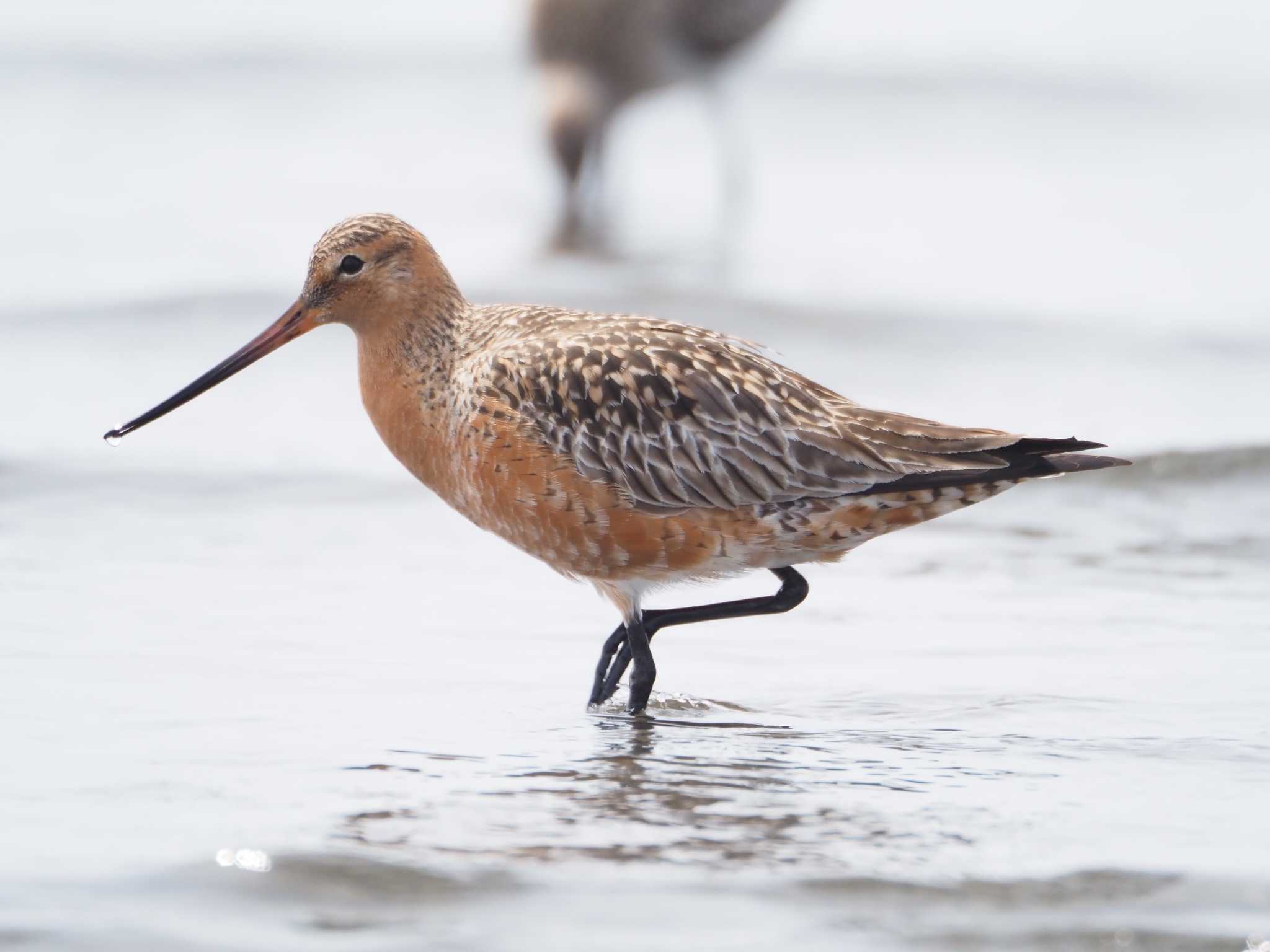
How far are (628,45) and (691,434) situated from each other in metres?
10.8

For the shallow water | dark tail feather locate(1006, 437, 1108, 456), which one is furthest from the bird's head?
dark tail feather locate(1006, 437, 1108, 456)

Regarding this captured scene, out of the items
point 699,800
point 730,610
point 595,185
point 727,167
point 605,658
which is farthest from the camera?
point 727,167

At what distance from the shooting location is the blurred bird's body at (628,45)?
53.1 ft

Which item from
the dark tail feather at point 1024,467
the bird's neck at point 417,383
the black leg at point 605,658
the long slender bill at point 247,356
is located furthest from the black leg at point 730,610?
the long slender bill at point 247,356

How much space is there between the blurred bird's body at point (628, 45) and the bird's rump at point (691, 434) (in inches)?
385

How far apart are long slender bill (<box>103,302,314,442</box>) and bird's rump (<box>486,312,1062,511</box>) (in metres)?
0.73

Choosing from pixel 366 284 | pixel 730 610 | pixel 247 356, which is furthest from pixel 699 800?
pixel 247 356

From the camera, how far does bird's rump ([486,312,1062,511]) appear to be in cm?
606

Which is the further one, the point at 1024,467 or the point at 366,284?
the point at 366,284

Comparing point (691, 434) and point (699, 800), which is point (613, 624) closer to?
point (691, 434)

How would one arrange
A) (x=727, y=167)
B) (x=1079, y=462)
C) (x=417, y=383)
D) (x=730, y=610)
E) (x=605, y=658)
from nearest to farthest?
1. (x=1079, y=462)
2. (x=605, y=658)
3. (x=417, y=383)
4. (x=730, y=610)
5. (x=727, y=167)

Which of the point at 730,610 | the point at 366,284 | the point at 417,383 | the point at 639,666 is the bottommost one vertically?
the point at 639,666

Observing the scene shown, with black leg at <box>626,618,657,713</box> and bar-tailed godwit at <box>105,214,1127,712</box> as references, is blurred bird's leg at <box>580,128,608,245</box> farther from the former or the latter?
black leg at <box>626,618,657,713</box>

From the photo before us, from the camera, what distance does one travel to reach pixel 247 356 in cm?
659
